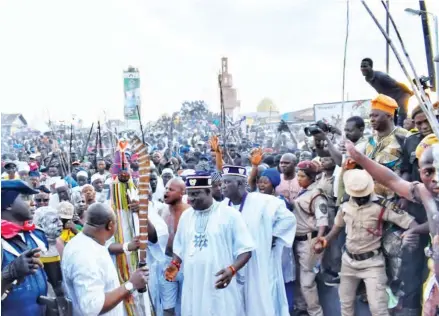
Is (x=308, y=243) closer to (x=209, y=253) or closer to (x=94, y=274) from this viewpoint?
(x=209, y=253)

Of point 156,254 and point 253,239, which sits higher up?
point 253,239

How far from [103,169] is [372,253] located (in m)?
7.18

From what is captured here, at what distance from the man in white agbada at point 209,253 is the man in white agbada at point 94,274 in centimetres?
82

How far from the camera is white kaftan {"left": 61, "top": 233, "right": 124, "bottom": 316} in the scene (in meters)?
3.48

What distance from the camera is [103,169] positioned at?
10852mm

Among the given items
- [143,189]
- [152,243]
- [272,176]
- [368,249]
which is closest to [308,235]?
[272,176]

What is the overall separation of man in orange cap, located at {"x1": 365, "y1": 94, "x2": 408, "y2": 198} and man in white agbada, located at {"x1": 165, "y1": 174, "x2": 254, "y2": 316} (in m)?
1.34

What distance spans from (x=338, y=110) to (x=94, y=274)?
29.6 feet

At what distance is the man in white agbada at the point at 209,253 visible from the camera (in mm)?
4438

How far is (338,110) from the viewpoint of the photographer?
11664 millimetres

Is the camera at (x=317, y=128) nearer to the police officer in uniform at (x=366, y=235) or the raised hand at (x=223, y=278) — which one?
the police officer in uniform at (x=366, y=235)

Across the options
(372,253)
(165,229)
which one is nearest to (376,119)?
(372,253)

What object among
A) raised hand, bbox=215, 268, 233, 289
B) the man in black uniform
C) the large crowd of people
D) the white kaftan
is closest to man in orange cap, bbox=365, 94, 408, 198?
the large crowd of people

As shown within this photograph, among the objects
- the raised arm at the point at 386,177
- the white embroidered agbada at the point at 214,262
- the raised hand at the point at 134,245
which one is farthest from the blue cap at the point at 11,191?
the raised arm at the point at 386,177
